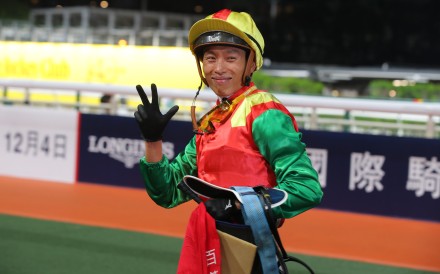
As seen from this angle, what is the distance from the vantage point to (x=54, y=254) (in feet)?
17.7

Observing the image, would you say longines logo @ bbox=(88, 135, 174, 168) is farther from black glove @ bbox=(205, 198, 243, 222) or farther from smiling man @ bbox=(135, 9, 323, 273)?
black glove @ bbox=(205, 198, 243, 222)

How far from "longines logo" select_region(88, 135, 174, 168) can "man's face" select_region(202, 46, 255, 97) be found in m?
5.16

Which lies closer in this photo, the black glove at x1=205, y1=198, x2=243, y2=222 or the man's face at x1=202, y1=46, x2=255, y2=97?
the black glove at x1=205, y1=198, x2=243, y2=222

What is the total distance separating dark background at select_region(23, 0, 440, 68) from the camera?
140 ft

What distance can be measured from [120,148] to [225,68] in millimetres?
5551

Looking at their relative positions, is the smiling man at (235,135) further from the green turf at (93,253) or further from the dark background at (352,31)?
the dark background at (352,31)

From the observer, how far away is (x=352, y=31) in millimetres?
44469

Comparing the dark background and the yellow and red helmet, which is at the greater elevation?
the dark background

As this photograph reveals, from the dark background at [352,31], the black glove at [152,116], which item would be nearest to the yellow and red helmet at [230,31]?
the black glove at [152,116]

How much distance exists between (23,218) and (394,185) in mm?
3162

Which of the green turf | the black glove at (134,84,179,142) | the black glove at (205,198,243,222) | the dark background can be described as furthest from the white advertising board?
the dark background

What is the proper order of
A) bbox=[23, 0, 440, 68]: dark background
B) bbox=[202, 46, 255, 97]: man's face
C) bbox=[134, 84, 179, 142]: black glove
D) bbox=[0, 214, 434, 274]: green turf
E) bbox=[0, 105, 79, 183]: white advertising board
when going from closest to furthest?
bbox=[134, 84, 179, 142]: black glove
bbox=[202, 46, 255, 97]: man's face
bbox=[0, 214, 434, 274]: green turf
bbox=[0, 105, 79, 183]: white advertising board
bbox=[23, 0, 440, 68]: dark background

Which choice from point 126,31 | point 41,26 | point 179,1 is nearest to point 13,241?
point 126,31

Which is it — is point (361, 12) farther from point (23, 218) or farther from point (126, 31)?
point (23, 218)
